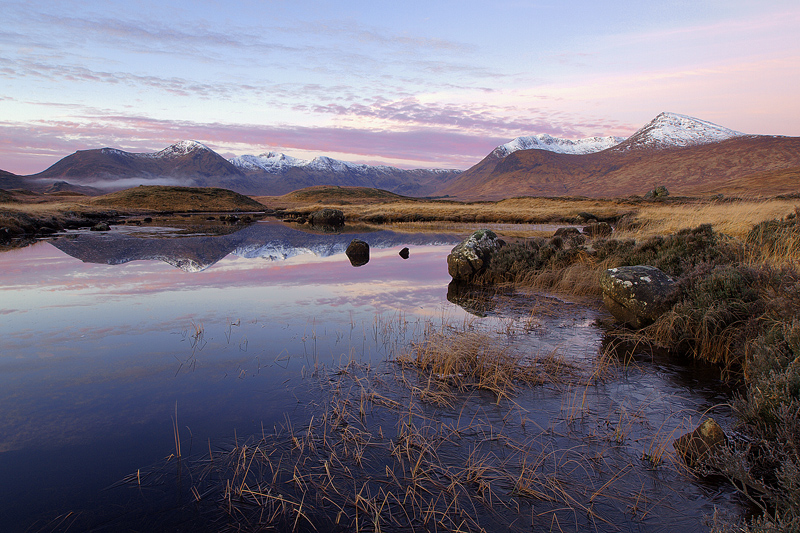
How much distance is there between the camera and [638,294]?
9.76 m

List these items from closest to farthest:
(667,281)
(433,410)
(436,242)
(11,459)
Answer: (11,459), (433,410), (667,281), (436,242)

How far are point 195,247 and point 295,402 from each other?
868 inches

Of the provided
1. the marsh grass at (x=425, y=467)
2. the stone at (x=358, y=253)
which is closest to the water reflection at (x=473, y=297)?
the marsh grass at (x=425, y=467)

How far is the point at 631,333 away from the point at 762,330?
8.16 feet

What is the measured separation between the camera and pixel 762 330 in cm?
699

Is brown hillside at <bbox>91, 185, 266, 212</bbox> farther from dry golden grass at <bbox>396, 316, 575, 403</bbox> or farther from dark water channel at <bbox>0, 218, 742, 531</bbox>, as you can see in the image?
dry golden grass at <bbox>396, 316, 575, 403</bbox>

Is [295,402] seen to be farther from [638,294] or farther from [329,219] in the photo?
[329,219]

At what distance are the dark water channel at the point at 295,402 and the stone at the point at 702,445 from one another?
16 centimetres

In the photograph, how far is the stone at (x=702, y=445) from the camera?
468 cm

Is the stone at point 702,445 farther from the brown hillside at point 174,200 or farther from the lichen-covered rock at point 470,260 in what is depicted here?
the brown hillside at point 174,200

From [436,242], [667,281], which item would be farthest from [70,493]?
[436,242]

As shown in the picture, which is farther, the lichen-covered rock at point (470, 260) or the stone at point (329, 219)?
the stone at point (329, 219)

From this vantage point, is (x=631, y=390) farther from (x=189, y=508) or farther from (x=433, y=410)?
(x=189, y=508)

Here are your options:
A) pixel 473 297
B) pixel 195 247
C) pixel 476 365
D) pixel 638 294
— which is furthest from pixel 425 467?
pixel 195 247
